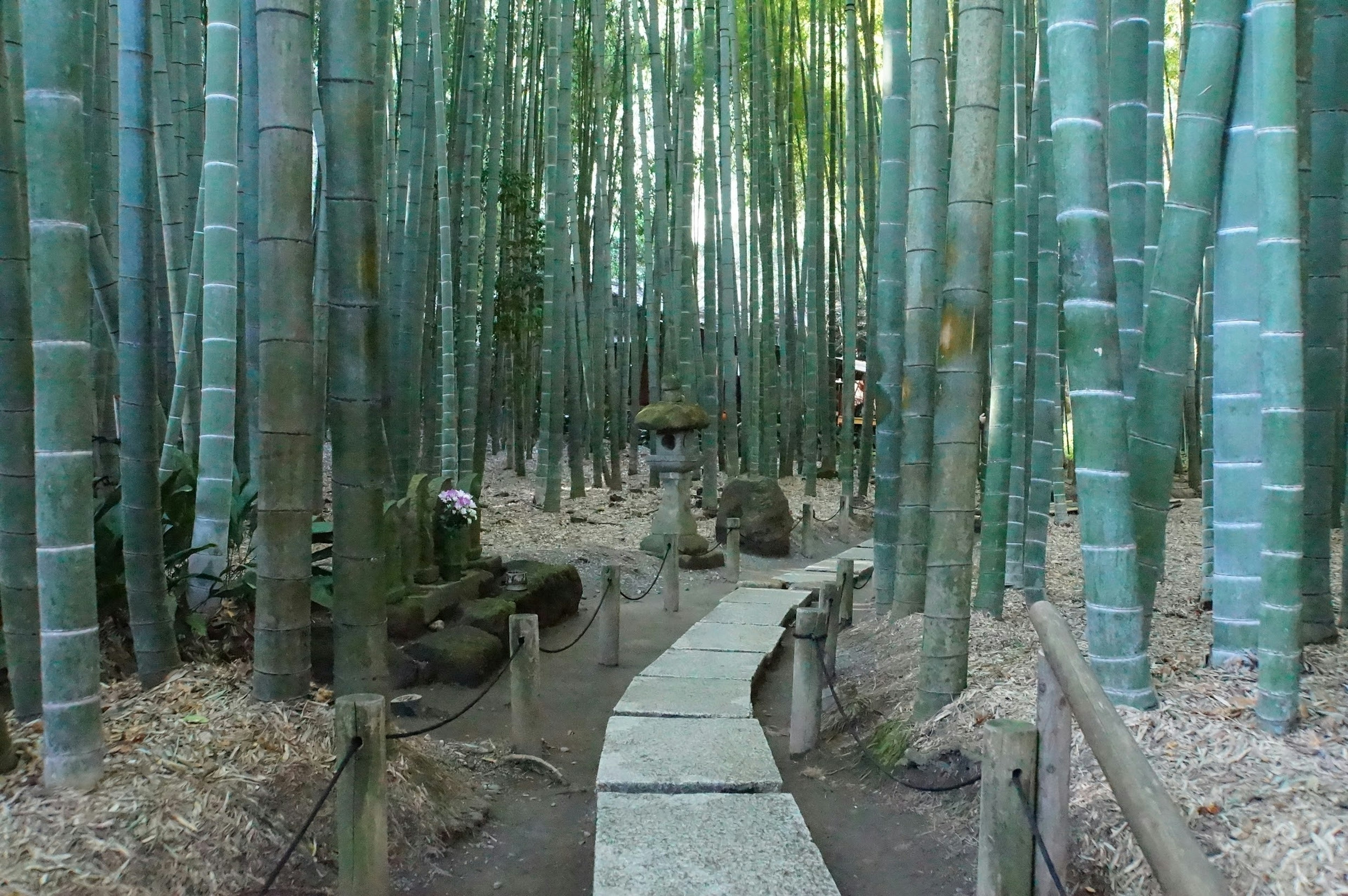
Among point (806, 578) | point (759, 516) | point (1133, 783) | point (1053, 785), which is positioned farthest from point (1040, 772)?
point (759, 516)

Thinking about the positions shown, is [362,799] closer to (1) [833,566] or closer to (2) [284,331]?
(2) [284,331]

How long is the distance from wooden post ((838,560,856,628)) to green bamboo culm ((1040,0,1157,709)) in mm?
2230

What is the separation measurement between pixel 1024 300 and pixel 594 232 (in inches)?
267

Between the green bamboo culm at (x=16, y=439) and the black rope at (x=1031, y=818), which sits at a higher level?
the green bamboo culm at (x=16, y=439)

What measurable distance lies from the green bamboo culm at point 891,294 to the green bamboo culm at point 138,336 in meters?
2.83

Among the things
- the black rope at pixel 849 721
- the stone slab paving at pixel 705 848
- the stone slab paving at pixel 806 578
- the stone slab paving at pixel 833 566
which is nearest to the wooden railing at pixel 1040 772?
the stone slab paving at pixel 705 848

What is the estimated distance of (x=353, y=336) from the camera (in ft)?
7.51

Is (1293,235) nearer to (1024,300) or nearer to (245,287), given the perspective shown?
(1024,300)

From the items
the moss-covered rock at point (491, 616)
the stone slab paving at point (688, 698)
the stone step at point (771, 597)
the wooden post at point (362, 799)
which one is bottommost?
the stone step at point (771, 597)

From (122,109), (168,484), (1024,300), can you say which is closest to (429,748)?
(168,484)

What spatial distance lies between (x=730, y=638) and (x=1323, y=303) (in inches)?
105

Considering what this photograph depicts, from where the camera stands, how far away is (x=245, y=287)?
144 inches

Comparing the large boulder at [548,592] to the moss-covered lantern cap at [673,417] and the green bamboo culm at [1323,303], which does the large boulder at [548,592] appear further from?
the green bamboo culm at [1323,303]

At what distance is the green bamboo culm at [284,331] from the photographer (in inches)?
86.4
